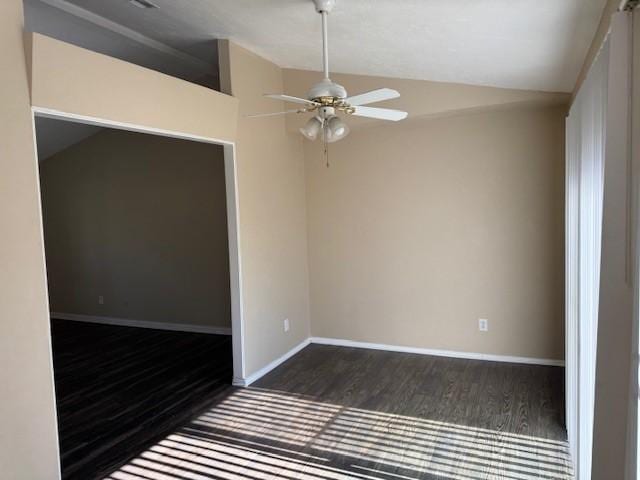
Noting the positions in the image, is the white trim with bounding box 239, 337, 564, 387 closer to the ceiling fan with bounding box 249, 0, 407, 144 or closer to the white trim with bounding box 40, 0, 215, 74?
the ceiling fan with bounding box 249, 0, 407, 144

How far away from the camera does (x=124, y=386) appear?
172 inches

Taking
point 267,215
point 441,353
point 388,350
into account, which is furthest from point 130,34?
point 441,353

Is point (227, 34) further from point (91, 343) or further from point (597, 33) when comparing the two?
point (91, 343)

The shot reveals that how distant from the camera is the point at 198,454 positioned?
10.3 ft

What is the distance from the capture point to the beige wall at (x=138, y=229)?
19.6ft

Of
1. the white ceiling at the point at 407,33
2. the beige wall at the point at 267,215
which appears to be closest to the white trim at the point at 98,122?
the beige wall at the point at 267,215

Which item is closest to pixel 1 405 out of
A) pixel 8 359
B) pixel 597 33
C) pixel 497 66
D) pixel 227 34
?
pixel 8 359

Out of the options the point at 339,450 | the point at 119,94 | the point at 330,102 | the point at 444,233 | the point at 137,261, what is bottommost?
the point at 339,450

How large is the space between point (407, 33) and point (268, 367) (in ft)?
10.6

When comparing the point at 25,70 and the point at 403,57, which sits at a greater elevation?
the point at 403,57

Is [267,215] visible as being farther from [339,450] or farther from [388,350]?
[339,450]

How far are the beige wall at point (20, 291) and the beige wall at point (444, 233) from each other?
3.19 meters

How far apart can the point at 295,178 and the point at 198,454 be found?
9.74 ft

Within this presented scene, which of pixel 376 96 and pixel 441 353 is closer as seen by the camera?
pixel 376 96
